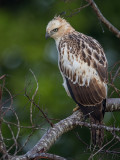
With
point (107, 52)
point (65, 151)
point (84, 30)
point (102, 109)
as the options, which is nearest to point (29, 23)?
point (84, 30)

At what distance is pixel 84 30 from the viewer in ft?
31.4

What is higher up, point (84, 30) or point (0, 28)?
point (0, 28)

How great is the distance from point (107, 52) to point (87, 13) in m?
1.17

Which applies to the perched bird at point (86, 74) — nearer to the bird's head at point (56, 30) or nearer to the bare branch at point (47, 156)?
the bird's head at point (56, 30)

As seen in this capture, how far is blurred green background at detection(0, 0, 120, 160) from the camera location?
819 cm

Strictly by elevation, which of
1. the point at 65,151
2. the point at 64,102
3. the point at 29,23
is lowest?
the point at 65,151

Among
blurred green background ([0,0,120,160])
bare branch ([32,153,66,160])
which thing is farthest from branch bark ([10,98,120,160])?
blurred green background ([0,0,120,160])

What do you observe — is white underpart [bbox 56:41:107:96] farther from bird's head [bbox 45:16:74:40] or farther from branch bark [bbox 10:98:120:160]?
bird's head [bbox 45:16:74:40]

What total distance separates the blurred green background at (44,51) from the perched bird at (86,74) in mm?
1876

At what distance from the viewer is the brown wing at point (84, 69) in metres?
5.61

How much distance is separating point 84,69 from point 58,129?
50.1 inches

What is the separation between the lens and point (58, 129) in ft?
15.4

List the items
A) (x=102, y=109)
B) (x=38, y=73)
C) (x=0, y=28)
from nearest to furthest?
(x=102, y=109)
(x=38, y=73)
(x=0, y=28)

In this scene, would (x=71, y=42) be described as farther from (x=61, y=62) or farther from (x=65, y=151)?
(x=65, y=151)
